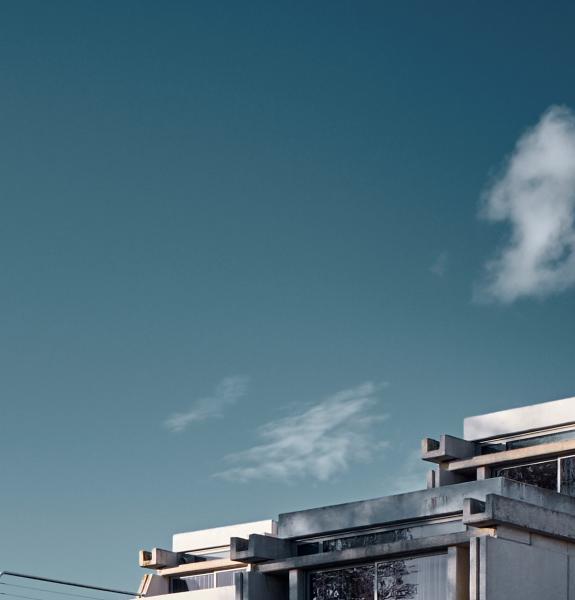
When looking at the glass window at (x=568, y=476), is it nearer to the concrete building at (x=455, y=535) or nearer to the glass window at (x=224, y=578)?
the concrete building at (x=455, y=535)

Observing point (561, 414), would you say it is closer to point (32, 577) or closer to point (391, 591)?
point (391, 591)

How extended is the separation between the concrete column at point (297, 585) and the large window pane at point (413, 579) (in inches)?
82.5

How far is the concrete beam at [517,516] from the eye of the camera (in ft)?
87.6

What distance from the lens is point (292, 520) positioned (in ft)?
105

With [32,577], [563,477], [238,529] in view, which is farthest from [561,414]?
[32,577]

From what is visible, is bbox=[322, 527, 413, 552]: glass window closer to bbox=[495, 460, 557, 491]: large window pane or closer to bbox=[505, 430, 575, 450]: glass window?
bbox=[495, 460, 557, 491]: large window pane

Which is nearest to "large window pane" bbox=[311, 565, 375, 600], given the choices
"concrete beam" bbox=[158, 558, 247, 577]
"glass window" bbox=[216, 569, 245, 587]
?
"concrete beam" bbox=[158, 558, 247, 577]

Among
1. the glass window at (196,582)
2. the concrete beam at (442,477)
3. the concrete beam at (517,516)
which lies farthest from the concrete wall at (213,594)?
the concrete beam at (517,516)

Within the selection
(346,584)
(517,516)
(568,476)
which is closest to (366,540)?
(346,584)

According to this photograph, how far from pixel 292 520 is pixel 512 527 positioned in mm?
6431

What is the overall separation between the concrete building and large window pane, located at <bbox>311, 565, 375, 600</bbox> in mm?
23

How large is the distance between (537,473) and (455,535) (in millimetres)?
8667

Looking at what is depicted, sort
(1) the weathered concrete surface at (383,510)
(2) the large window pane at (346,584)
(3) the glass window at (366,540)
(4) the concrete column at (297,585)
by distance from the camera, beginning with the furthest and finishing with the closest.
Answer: (4) the concrete column at (297,585) < (3) the glass window at (366,540) < (2) the large window pane at (346,584) < (1) the weathered concrete surface at (383,510)

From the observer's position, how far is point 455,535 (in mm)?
27484
